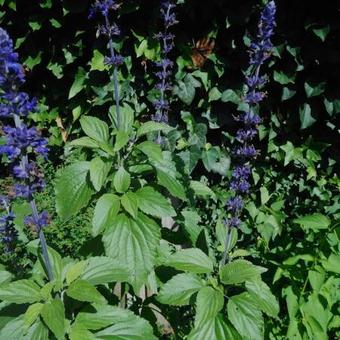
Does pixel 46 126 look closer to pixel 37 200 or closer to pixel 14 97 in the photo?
pixel 37 200

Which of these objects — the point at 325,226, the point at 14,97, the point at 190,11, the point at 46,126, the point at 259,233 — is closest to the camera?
the point at 14,97

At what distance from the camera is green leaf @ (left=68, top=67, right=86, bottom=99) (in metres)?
3.89

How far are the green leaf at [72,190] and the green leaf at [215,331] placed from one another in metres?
0.71

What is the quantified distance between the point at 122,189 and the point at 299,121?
82.2 inches

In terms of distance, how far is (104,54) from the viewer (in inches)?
147

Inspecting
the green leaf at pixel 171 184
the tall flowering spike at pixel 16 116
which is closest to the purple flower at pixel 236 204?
the green leaf at pixel 171 184

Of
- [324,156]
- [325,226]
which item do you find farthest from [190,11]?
[325,226]

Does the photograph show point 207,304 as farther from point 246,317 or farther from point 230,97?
point 230,97

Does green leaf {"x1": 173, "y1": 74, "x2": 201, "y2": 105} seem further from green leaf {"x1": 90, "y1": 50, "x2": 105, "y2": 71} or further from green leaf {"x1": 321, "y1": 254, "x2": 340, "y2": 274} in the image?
green leaf {"x1": 321, "y1": 254, "x2": 340, "y2": 274}

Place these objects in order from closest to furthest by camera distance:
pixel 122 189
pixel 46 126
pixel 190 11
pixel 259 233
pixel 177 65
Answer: pixel 122 189 → pixel 190 11 → pixel 177 65 → pixel 259 233 → pixel 46 126

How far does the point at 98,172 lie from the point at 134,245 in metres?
0.35

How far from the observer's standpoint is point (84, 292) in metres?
1.70

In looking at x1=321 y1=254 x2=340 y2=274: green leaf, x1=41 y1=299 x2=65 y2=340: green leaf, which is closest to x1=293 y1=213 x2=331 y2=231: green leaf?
x1=321 y1=254 x2=340 y2=274: green leaf

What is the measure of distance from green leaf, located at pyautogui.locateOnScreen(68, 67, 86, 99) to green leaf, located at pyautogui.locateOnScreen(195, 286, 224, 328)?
93.9 inches
